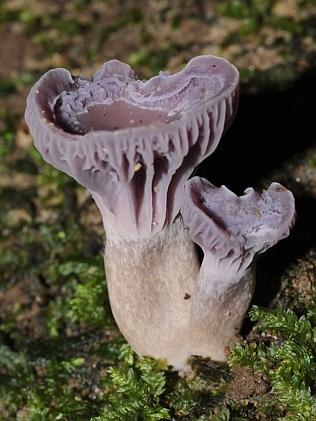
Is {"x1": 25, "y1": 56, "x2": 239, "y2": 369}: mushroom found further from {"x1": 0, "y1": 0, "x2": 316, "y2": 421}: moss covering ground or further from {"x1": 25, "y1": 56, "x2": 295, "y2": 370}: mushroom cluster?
{"x1": 0, "y1": 0, "x2": 316, "y2": 421}: moss covering ground

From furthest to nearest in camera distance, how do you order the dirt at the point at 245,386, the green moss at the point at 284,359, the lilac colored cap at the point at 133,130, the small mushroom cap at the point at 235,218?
the dirt at the point at 245,386
the green moss at the point at 284,359
the small mushroom cap at the point at 235,218
the lilac colored cap at the point at 133,130

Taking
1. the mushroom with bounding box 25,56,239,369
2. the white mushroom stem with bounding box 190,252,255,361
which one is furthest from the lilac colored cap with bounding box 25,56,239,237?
the white mushroom stem with bounding box 190,252,255,361

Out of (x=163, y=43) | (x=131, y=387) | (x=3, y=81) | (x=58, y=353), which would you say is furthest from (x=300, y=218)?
(x=3, y=81)

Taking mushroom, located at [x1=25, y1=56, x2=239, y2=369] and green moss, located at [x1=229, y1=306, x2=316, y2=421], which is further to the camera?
green moss, located at [x1=229, y1=306, x2=316, y2=421]

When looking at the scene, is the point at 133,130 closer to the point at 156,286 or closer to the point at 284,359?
the point at 156,286

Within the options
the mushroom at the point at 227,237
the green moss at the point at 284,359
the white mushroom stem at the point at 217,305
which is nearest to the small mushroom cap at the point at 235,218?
the mushroom at the point at 227,237

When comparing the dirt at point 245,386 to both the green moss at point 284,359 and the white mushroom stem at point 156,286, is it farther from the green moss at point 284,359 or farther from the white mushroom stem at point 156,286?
the white mushroom stem at point 156,286
